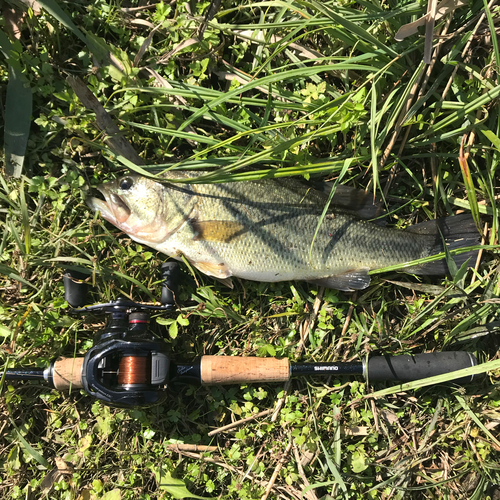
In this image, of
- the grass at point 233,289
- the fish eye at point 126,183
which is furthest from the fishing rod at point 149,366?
the fish eye at point 126,183

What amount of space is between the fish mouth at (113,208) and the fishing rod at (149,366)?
462 millimetres

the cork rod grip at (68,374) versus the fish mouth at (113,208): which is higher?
the fish mouth at (113,208)

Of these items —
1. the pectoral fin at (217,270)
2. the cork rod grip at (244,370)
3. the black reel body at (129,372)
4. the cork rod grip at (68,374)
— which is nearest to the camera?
the black reel body at (129,372)

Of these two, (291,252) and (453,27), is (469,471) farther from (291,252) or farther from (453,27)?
(453,27)

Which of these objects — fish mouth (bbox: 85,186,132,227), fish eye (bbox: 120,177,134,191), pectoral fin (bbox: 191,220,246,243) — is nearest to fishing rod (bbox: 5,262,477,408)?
pectoral fin (bbox: 191,220,246,243)

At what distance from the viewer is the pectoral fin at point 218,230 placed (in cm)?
268

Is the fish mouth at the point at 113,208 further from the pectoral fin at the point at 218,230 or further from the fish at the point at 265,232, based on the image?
the pectoral fin at the point at 218,230

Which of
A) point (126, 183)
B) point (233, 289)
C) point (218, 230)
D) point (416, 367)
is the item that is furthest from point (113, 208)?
point (416, 367)

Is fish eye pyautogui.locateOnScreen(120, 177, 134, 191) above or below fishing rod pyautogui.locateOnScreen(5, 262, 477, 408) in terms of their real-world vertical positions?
above

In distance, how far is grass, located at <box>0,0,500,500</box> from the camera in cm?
274

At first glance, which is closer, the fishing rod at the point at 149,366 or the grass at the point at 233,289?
the fishing rod at the point at 149,366

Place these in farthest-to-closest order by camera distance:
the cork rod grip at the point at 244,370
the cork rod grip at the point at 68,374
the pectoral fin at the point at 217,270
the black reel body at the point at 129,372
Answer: the pectoral fin at the point at 217,270 → the cork rod grip at the point at 244,370 → the cork rod grip at the point at 68,374 → the black reel body at the point at 129,372

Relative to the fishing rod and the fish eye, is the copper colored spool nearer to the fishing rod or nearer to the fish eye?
the fishing rod

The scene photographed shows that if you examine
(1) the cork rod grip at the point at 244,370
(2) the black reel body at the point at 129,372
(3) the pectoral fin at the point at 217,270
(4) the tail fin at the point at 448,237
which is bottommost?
(1) the cork rod grip at the point at 244,370
